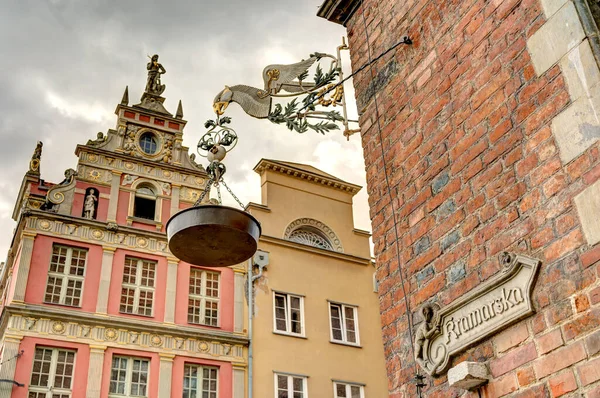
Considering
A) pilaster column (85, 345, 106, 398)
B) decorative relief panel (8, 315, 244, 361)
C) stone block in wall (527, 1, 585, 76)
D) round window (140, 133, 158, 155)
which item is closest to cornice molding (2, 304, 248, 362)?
decorative relief panel (8, 315, 244, 361)

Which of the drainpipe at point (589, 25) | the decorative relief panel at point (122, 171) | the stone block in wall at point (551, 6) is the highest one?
the decorative relief panel at point (122, 171)

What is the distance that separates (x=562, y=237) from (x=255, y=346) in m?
14.9

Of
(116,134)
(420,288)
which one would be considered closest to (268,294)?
(116,134)

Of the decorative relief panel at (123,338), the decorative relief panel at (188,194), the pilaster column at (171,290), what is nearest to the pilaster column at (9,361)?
the decorative relief panel at (123,338)

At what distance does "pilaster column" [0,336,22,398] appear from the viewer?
47.3 ft

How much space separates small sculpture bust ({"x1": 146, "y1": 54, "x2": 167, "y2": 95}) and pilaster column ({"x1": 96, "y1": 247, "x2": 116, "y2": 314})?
5972mm

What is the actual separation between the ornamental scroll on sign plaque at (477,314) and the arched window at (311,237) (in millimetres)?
16298

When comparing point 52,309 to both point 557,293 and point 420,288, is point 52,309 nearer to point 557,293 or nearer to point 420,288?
point 420,288

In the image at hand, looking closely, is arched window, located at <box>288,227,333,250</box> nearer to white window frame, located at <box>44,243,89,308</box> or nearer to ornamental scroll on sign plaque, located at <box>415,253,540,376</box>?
white window frame, located at <box>44,243,89,308</box>

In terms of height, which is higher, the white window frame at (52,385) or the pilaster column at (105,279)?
the pilaster column at (105,279)

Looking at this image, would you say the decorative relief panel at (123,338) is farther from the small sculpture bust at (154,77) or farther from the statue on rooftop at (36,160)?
the small sculpture bust at (154,77)

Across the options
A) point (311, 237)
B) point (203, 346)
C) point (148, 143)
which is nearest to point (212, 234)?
point (203, 346)

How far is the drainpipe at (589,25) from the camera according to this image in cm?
339

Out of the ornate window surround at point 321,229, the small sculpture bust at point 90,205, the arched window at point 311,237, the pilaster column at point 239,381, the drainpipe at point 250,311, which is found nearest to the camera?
the pilaster column at point 239,381
